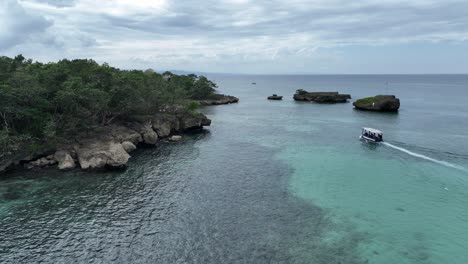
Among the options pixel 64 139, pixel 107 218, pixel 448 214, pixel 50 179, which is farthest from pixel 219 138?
pixel 448 214

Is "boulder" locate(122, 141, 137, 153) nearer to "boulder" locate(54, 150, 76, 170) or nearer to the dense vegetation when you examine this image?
the dense vegetation

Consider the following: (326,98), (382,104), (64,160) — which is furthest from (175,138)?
(326,98)

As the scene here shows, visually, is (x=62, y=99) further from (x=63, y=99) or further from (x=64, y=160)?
(x=64, y=160)

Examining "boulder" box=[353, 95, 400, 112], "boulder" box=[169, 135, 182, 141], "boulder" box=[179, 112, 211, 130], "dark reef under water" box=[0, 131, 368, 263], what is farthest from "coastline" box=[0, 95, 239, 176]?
"boulder" box=[353, 95, 400, 112]

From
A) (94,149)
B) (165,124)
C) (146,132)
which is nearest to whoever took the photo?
(94,149)

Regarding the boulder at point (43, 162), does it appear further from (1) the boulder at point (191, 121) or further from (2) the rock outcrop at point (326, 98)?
(2) the rock outcrop at point (326, 98)

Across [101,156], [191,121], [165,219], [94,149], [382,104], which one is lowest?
[165,219]

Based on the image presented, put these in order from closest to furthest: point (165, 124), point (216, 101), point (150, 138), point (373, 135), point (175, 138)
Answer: point (150, 138) → point (373, 135) → point (175, 138) → point (165, 124) → point (216, 101)

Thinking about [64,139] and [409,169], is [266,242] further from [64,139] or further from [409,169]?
[64,139]
